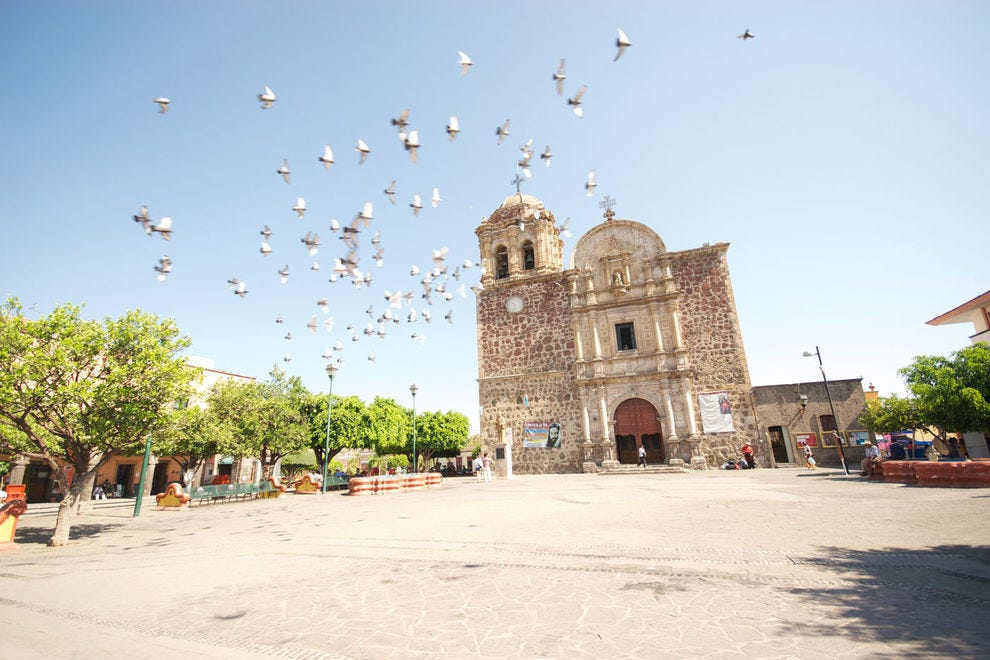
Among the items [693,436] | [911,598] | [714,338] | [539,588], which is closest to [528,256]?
[714,338]

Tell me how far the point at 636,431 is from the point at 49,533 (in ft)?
77.0

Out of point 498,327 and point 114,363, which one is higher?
point 498,327

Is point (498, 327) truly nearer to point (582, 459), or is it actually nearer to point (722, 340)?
point (582, 459)

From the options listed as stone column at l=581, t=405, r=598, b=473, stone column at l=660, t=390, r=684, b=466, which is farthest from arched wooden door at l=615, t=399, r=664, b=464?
stone column at l=581, t=405, r=598, b=473

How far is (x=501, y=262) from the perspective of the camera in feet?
99.1

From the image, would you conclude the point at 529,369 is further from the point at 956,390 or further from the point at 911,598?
the point at 911,598

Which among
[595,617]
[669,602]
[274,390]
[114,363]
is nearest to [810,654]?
[669,602]

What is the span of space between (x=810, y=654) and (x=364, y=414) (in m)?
26.3

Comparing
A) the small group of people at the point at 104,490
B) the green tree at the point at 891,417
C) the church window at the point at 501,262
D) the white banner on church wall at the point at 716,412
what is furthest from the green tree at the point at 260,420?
the green tree at the point at 891,417

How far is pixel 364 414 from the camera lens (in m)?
27.0

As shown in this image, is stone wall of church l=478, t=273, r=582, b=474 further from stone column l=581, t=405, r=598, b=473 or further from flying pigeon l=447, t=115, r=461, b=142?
flying pigeon l=447, t=115, r=461, b=142

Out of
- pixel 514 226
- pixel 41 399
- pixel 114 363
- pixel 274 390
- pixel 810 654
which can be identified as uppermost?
pixel 514 226

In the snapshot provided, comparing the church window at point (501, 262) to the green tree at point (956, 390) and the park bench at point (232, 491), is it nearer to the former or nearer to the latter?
the park bench at point (232, 491)

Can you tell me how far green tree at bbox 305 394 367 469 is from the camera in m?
24.8
